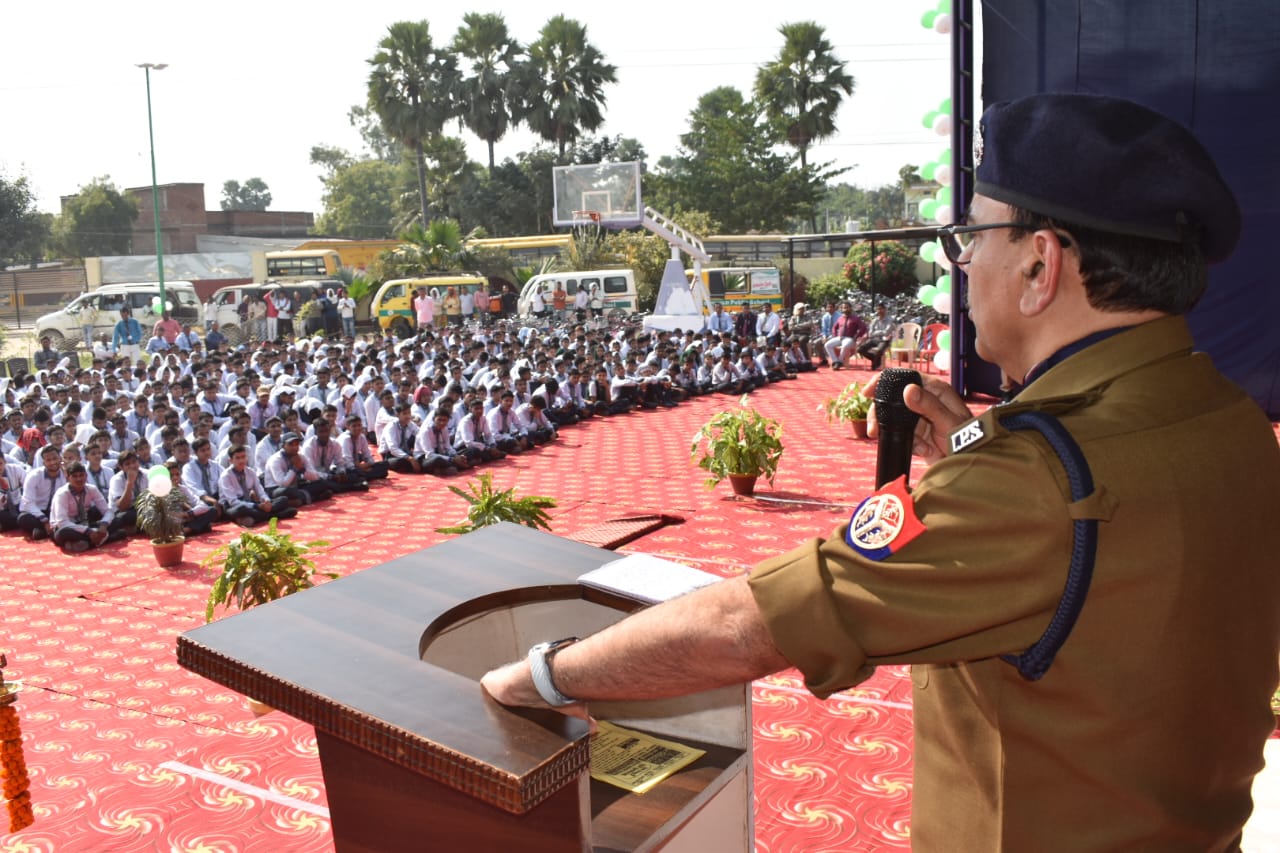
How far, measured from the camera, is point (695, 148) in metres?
40.7

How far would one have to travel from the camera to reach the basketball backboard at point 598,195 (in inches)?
1045

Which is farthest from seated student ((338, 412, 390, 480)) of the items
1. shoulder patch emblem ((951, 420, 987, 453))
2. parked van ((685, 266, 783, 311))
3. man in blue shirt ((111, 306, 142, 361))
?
parked van ((685, 266, 783, 311))

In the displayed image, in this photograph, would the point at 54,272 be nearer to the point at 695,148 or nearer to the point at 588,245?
the point at 588,245

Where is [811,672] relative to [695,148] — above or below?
below

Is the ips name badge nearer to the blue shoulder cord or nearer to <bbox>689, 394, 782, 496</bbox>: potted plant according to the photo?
the blue shoulder cord

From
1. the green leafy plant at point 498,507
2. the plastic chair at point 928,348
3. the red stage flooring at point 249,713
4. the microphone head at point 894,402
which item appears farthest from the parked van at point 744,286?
the microphone head at point 894,402

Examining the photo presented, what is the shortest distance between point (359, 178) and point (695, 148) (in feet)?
85.5

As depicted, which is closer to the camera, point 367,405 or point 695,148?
point 367,405

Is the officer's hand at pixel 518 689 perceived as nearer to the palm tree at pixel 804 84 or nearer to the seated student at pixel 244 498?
the seated student at pixel 244 498

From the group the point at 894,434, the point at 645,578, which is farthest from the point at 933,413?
the point at 645,578

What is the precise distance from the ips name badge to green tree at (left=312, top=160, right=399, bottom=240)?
5760 centimetres

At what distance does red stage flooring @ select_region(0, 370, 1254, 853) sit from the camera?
3.11 meters

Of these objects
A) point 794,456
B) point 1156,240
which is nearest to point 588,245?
point 794,456

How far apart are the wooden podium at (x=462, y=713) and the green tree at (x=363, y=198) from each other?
56.9 meters
